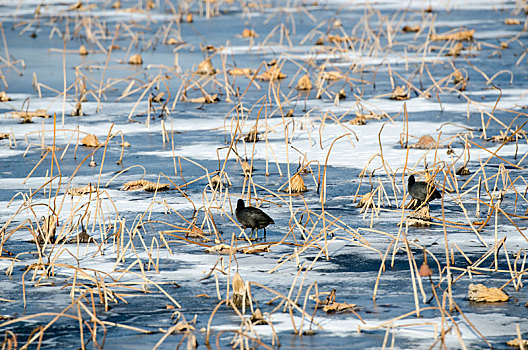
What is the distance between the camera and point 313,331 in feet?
13.4

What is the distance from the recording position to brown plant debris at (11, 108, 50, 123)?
10.0 metres

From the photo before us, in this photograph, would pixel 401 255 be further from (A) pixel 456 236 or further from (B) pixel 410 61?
(B) pixel 410 61

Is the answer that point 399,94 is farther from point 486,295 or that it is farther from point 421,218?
point 486,295

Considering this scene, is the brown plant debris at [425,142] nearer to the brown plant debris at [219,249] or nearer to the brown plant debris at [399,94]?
the brown plant debris at [399,94]

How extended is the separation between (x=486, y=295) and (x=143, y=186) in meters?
3.39

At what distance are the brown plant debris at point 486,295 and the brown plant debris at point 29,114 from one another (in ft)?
22.3

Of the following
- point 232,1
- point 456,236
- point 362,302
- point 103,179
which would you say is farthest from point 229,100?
point 232,1

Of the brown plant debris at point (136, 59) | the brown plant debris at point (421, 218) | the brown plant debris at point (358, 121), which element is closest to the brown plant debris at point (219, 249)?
the brown plant debris at point (421, 218)

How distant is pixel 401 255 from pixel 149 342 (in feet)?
6.21

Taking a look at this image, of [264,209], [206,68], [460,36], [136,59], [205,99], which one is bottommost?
[264,209]

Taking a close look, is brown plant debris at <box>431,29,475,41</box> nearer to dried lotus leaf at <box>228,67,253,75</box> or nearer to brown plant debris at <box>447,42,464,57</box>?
brown plant debris at <box>447,42,464,57</box>

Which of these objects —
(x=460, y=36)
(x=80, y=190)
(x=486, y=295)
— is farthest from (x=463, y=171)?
(x=460, y=36)

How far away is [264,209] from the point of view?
6.40 m

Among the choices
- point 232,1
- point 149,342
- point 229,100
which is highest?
point 232,1
